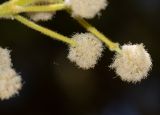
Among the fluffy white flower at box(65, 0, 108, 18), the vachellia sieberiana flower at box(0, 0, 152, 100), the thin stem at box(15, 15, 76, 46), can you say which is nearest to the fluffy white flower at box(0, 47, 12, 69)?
the vachellia sieberiana flower at box(0, 0, 152, 100)

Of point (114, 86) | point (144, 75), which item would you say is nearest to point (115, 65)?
point (144, 75)

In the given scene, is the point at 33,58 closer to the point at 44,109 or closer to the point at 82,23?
the point at 44,109

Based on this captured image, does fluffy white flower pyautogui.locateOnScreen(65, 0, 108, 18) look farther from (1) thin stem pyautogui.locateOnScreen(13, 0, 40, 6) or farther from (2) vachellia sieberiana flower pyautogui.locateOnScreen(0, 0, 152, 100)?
(1) thin stem pyautogui.locateOnScreen(13, 0, 40, 6)

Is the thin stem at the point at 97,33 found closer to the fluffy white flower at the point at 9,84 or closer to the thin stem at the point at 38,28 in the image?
the thin stem at the point at 38,28

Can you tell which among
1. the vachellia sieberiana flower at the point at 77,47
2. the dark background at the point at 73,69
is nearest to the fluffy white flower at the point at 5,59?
the vachellia sieberiana flower at the point at 77,47

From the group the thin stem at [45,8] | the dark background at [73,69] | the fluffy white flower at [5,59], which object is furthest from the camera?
the dark background at [73,69]
